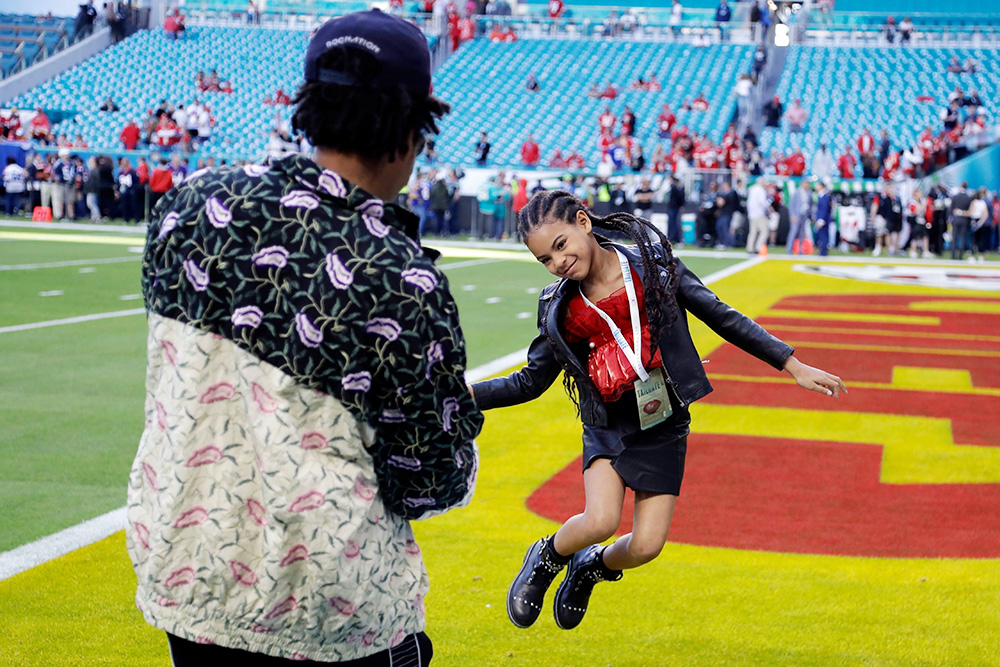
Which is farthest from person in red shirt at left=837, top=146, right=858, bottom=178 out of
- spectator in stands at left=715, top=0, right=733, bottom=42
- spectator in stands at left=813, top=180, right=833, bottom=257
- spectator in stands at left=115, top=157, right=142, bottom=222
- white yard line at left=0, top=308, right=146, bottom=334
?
white yard line at left=0, top=308, right=146, bottom=334

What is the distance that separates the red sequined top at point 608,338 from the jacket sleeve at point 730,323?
0.55ft

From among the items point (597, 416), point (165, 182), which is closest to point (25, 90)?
point (165, 182)

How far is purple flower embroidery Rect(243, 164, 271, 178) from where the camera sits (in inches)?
77.5

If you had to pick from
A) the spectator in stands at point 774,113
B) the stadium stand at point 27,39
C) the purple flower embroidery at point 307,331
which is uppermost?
the stadium stand at point 27,39

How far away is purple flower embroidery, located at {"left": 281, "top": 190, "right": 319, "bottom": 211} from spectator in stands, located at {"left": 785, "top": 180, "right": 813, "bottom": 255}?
86.5 ft

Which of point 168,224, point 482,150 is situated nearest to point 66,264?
point 482,150

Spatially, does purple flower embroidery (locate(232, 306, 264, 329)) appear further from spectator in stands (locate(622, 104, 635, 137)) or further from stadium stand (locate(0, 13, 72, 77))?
stadium stand (locate(0, 13, 72, 77))

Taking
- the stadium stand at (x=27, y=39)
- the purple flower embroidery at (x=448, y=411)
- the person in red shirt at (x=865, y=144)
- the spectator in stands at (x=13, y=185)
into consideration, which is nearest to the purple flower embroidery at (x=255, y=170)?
the purple flower embroidery at (x=448, y=411)

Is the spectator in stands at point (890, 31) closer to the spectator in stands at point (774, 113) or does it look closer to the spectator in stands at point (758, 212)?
the spectator in stands at point (774, 113)

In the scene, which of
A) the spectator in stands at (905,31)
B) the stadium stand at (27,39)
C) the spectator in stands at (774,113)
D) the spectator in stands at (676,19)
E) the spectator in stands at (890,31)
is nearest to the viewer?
the spectator in stands at (774,113)

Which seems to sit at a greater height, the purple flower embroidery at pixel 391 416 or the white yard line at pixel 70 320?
the purple flower embroidery at pixel 391 416

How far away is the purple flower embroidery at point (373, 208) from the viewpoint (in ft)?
6.40

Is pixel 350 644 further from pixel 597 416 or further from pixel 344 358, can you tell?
pixel 597 416

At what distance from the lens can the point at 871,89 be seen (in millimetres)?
37875
